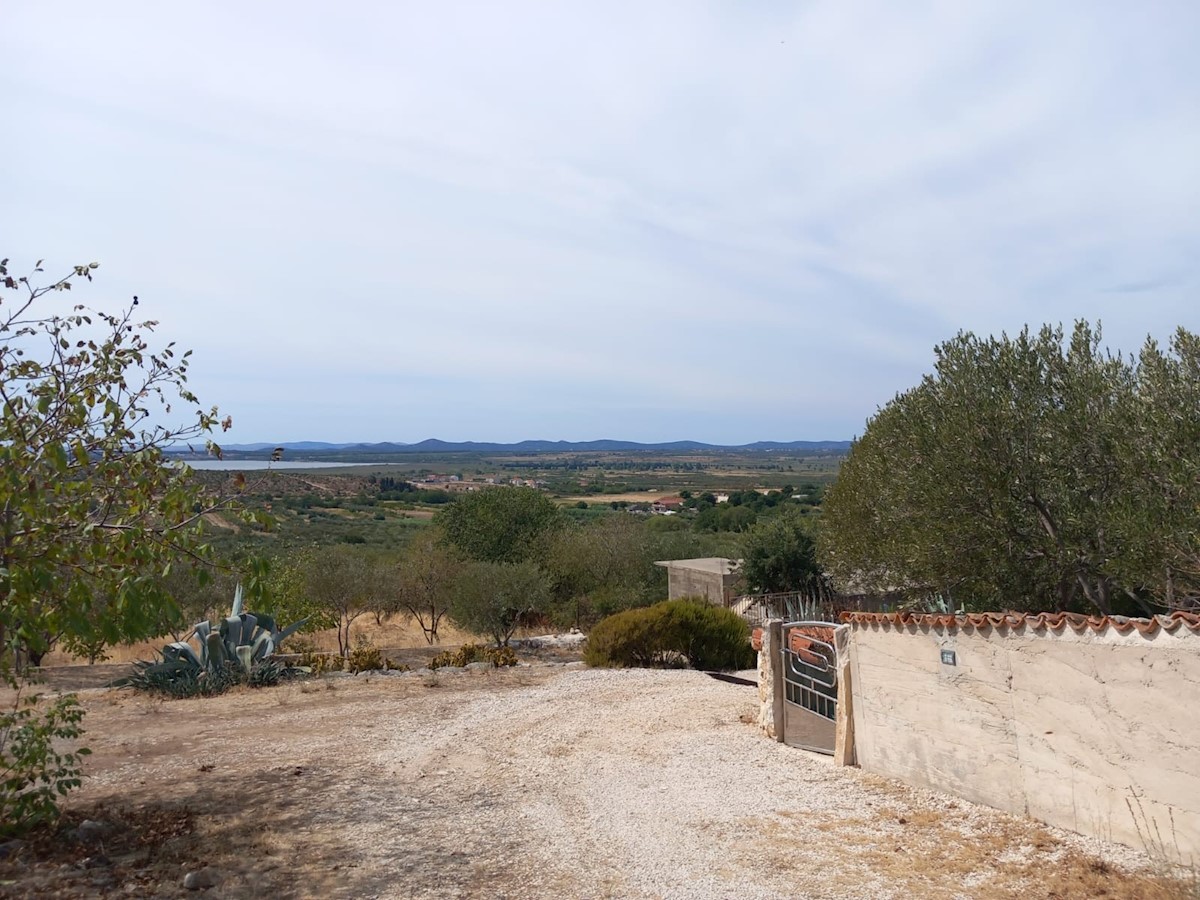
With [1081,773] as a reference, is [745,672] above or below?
below

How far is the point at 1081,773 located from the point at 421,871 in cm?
448

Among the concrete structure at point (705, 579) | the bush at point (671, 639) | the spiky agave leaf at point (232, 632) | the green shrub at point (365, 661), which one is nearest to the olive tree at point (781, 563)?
the concrete structure at point (705, 579)

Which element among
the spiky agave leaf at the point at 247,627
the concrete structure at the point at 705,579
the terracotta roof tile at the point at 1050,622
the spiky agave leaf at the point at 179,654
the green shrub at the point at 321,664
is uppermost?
the terracotta roof tile at the point at 1050,622

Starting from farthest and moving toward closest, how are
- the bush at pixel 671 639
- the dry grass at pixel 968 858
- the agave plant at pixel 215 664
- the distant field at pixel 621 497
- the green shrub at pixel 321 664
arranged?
the distant field at pixel 621 497 → the bush at pixel 671 639 → the green shrub at pixel 321 664 → the agave plant at pixel 215 664 → the dry grass at pixel 968 858

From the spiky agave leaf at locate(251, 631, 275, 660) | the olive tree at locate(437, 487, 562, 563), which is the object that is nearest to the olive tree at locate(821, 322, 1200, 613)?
the spiky agave leaf at locate(251, 631, 275, 660)

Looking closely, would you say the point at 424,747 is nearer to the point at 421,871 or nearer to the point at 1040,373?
the point at 421,871

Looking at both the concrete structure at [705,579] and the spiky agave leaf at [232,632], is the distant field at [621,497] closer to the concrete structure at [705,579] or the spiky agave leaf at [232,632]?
the concrete structure at [705,579]

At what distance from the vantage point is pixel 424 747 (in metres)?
9.41

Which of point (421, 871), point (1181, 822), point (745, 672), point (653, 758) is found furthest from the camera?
point (745, 672)

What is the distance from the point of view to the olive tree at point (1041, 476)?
10.6 m

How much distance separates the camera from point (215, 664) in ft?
43.3

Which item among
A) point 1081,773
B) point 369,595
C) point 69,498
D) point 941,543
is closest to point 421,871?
point 69,498

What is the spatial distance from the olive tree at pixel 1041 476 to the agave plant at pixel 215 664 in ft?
32.4

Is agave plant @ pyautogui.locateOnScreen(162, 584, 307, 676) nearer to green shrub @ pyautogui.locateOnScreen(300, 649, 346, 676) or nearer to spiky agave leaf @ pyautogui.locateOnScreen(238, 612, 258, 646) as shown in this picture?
spiky agave leaf @ pyautogui.locateOnScreen(238, 612, 258, 646)
